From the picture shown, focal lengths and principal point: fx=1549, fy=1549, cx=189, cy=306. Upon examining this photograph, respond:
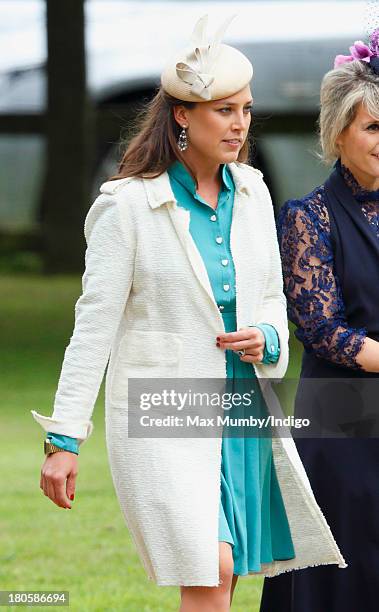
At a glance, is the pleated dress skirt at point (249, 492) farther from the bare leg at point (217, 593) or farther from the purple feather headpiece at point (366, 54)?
the purple feather headpiece at point (366, 54)

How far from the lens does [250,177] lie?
4.08 m

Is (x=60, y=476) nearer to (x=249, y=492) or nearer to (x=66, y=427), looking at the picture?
(x=66, y=427)

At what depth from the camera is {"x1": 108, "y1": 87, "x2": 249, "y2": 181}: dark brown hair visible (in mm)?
3936

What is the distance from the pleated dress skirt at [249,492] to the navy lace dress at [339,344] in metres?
0.41

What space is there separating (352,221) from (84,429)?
3.59ft

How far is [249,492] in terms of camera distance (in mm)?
3904

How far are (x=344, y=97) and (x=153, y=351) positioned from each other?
1018mm

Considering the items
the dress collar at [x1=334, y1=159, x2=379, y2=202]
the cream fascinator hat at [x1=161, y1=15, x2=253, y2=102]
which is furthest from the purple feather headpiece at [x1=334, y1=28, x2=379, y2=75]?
the cream fascinator hat at [x1=161, y1=15, x2=253, y2=102]

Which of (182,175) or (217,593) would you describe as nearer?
(217,593)

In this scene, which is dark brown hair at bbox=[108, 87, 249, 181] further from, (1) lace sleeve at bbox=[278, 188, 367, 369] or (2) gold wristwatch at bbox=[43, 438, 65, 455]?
(2) gold wristwatch at bbox=[43, 438, 65, 455]

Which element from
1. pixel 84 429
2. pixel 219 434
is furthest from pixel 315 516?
pixel 84 429

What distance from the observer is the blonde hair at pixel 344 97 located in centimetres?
429

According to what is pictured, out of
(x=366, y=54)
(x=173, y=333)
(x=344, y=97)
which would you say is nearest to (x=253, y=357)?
(x=173, y=333)

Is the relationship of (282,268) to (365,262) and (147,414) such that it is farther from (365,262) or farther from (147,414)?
(147,414)
